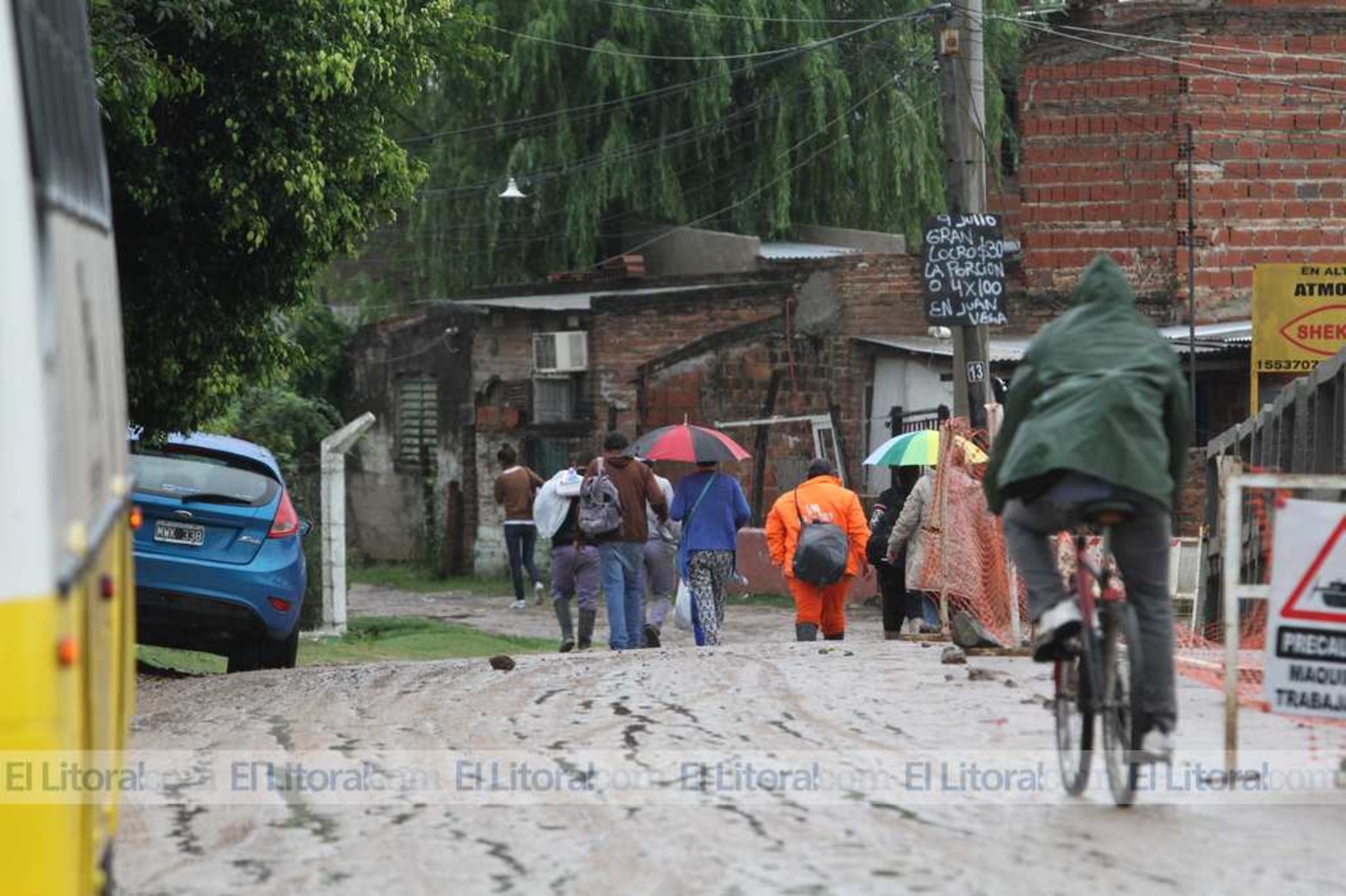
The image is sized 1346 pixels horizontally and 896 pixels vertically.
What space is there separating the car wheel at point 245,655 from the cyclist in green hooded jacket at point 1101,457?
9.10 metres

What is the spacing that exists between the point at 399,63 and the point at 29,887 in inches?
442

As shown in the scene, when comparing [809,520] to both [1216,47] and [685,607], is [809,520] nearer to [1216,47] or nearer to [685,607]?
[685,607]

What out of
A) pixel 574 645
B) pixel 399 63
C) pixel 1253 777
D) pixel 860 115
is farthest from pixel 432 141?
pixel 1253 777

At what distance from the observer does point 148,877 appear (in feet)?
21.9

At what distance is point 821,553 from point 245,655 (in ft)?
14.3

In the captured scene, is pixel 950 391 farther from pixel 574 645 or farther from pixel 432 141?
pixel 432 141

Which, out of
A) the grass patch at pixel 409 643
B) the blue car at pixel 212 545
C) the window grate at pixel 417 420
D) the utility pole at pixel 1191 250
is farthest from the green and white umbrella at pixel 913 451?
the window grate at pixel 417 420

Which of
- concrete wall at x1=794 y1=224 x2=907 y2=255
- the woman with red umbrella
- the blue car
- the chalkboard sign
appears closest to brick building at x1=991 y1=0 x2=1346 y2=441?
concrete wall at x1=794 y1=224 x2=907 y2=255

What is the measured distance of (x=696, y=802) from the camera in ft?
25.1

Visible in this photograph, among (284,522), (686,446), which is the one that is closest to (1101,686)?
(284,522)

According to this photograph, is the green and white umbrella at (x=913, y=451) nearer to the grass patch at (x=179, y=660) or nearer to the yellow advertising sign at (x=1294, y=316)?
the yellow advertising sign at (x=1294, y=316)

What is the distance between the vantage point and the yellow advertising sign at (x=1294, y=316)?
18016 millimetres

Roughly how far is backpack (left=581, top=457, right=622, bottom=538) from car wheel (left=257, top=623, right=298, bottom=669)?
260cm

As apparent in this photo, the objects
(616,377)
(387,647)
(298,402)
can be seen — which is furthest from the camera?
(298,402)
